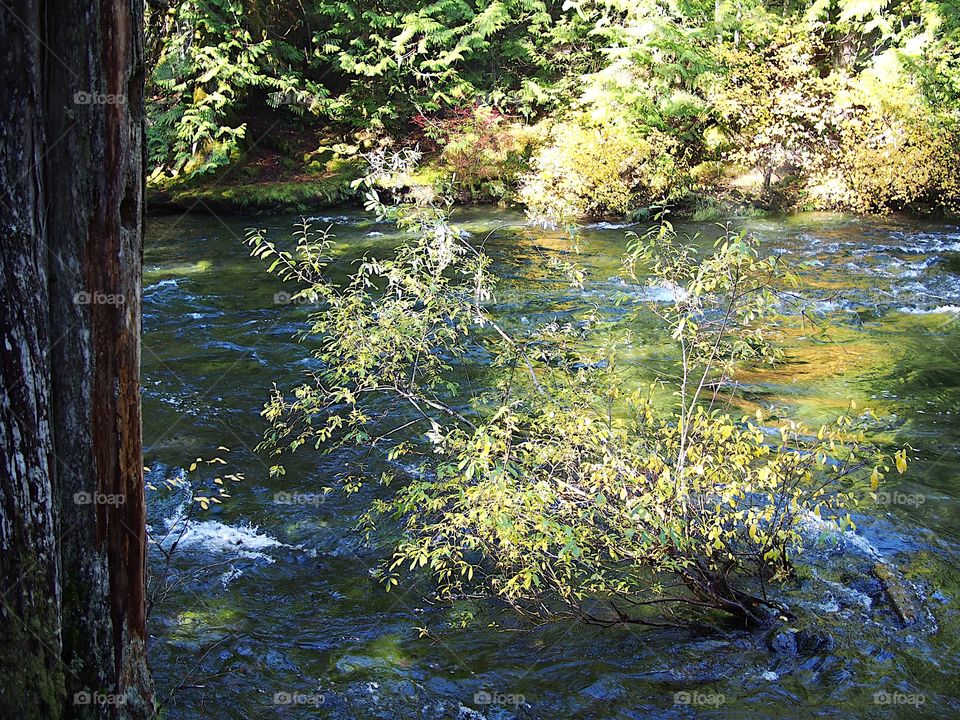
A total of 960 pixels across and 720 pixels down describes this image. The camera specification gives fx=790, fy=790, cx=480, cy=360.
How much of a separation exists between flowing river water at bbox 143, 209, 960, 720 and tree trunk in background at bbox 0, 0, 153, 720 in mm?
1197

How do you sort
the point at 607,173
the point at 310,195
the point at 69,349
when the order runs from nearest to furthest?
the point at 69,349 < the point at 607,173 < the point at 310,195

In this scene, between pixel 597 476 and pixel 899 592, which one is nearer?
pixel 597 476

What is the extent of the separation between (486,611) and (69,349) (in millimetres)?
2923

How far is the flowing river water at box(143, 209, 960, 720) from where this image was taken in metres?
3.96

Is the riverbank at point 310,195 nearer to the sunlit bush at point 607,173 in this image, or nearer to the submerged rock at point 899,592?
the sunlit bush at point 607,173

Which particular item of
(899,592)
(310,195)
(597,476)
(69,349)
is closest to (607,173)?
(310,195)

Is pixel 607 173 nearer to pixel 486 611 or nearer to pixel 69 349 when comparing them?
pixel 486 611

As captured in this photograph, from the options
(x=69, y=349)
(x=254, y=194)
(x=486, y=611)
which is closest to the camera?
(x=69, y=349)

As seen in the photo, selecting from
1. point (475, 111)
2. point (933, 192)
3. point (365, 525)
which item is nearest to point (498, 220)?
point (475, 111)

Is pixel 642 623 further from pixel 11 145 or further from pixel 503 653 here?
pixel 11 145

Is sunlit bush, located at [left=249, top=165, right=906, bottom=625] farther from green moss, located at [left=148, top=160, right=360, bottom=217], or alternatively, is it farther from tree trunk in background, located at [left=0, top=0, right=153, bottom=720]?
green moss, located at [left=148, top=160, right=360, bottom=217]

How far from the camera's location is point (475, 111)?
1908 centimetres

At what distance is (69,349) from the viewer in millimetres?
2668

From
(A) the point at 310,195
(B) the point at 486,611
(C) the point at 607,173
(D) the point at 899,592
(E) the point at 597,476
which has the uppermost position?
(C) the point at 607,173
